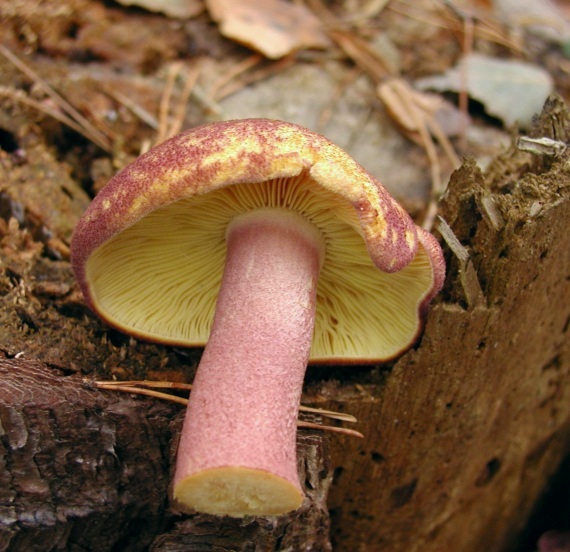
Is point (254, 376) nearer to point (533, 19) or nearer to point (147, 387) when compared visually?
point (147, 387)

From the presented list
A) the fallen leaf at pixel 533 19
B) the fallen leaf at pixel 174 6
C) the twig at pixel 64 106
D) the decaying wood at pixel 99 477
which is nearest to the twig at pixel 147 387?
the decaying wood at pixel 99 477

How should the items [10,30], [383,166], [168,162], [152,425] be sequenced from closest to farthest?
1. [168,162]
2. [152,425]
3. [10,30]
4. [383,166]

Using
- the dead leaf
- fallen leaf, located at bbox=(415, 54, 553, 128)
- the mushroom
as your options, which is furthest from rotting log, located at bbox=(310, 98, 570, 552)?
the dead leaf

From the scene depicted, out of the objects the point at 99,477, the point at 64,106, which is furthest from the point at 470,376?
the point at 64,106

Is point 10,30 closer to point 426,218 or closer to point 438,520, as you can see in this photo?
point 426,218

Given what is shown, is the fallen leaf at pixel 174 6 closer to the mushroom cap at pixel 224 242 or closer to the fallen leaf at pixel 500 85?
the fallen leaf at pixel 500 85

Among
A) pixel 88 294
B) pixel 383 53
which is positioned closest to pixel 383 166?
pixel 383 53
